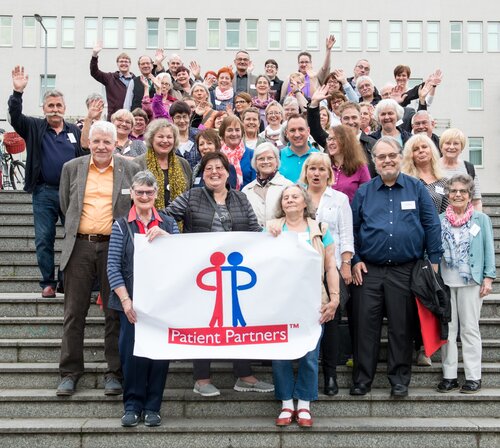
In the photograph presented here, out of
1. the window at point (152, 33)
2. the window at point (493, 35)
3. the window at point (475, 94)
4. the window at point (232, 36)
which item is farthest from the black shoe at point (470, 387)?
the window at point (493, 35)

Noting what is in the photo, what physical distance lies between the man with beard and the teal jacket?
4.15 m

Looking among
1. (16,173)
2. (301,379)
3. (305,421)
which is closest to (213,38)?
(16,173)

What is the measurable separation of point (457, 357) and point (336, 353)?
3.85ft

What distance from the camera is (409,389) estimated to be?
21.3 feet

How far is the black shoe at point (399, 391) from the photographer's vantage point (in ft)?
20.3

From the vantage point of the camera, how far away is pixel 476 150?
44656 mm

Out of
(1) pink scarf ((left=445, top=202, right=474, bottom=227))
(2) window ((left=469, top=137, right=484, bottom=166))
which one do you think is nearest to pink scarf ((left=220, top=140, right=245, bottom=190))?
(1) pink scarf ((left=445, top=202, right=474, bottom=227))

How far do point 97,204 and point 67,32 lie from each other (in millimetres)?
40793

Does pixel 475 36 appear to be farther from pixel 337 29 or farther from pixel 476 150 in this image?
pixel 337 29

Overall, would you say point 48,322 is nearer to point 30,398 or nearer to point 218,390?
point 30,398

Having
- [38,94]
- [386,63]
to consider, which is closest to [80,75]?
[38,94]

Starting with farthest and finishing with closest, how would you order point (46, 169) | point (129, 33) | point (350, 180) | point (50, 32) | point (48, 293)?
point (129, 33)
point (50, 32)
point (48, 293)
point (46, 169)
point (350, 180)

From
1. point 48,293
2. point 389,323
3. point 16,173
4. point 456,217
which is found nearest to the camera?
point 389,323

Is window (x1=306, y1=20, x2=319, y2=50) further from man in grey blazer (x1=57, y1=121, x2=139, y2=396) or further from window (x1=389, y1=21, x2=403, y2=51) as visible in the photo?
man in grey blazer (x1=57, y1=121, x2=139, y2=396)
